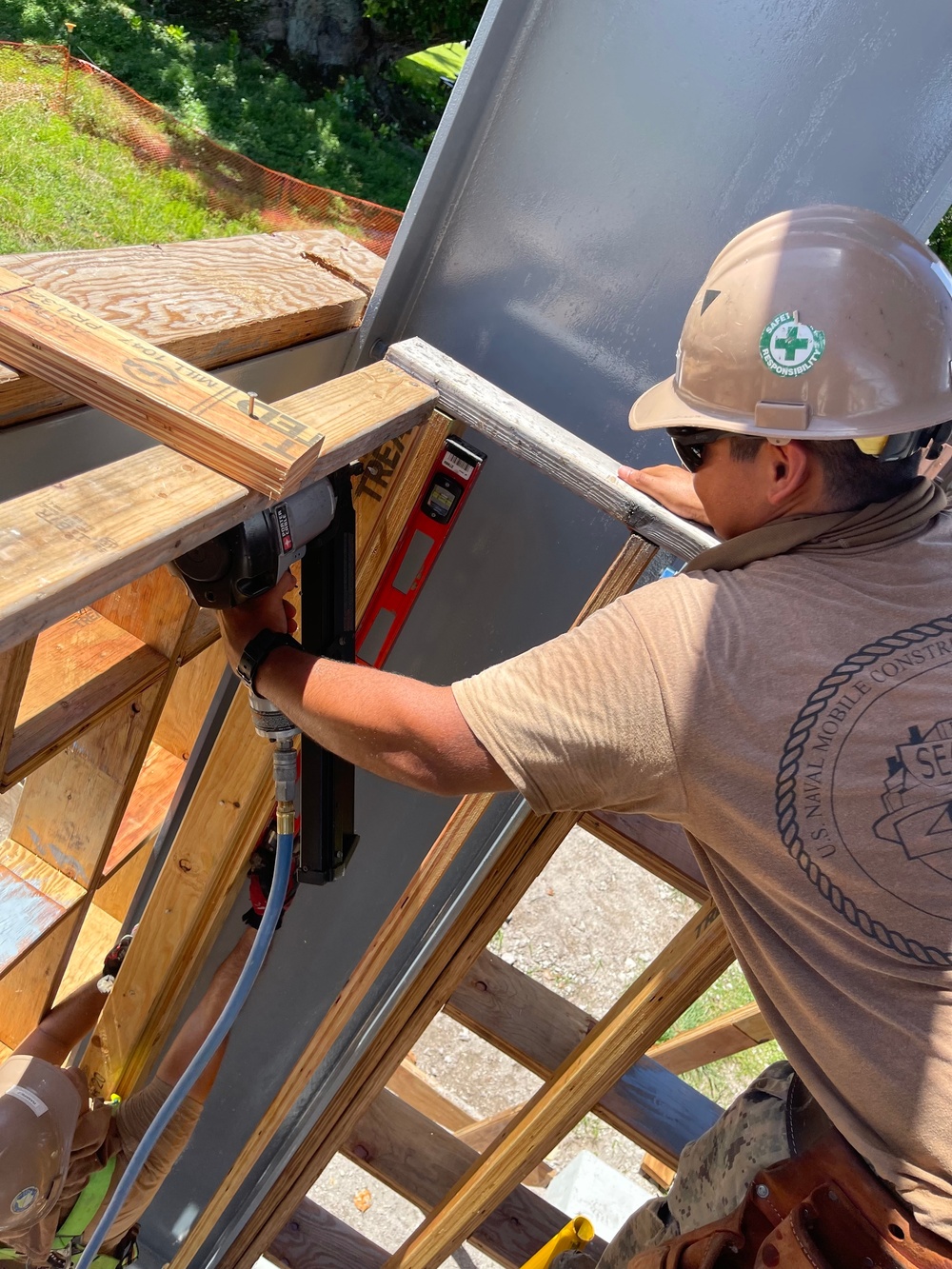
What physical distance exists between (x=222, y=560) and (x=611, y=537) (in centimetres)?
93

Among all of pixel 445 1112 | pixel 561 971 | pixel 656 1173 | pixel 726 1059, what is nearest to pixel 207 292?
pixel 445 1112

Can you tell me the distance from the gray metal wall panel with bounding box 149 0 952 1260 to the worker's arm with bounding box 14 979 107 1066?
128cm

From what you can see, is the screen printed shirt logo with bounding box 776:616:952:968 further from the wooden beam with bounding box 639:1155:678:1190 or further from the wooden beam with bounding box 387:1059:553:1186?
the wooden beam with bounding box 639:1155:678:1190

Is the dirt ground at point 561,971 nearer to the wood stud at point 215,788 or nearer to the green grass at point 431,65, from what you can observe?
the wood stud at point 215,788

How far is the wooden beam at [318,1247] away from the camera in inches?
115

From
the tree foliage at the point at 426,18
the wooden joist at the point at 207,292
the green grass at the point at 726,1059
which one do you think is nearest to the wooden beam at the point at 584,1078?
the wooden joist at the point at 207,292

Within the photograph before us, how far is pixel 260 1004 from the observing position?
105 inches

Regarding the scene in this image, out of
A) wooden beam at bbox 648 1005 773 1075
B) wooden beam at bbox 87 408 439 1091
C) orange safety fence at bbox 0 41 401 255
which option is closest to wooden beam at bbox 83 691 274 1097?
wooden beam at bbox 87 408 439 1091

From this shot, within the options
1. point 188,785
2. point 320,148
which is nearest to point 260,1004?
point 188,785

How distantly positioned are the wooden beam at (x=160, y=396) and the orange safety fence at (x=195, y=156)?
9.14 m

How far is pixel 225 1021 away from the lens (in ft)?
5.78

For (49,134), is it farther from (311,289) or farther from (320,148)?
(311,289)

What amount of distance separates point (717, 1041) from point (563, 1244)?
82cm

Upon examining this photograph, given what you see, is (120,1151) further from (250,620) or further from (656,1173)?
(656,1173)
